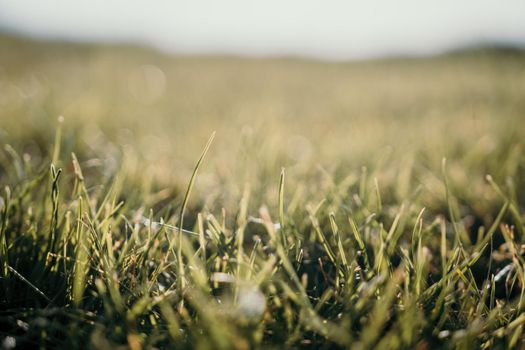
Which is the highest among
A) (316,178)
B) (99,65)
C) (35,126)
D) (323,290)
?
(99,65)

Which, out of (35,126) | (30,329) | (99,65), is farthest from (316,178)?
(99,65)

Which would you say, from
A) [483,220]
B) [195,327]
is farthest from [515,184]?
[195,327]

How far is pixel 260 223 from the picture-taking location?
1.15 metres

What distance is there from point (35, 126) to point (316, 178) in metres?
1.35

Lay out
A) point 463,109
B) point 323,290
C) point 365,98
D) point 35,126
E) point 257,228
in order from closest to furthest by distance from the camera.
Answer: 1. point 323,290
2. point 257,228
3. point 35,126
4. point 463,109
5. point 365,98

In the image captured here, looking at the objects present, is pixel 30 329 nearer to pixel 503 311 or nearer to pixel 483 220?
pixel 503 311

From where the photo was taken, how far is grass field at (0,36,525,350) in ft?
2.38

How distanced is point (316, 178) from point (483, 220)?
0.57 metres

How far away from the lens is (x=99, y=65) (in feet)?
15.5

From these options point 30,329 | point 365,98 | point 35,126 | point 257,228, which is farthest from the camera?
point 365,98

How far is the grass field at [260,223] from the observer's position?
0.72 metres

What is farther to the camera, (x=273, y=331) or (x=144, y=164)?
(x=144, y=164)

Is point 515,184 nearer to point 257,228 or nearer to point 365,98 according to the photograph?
point 257,228

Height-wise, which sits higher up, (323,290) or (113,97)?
(113,97)
